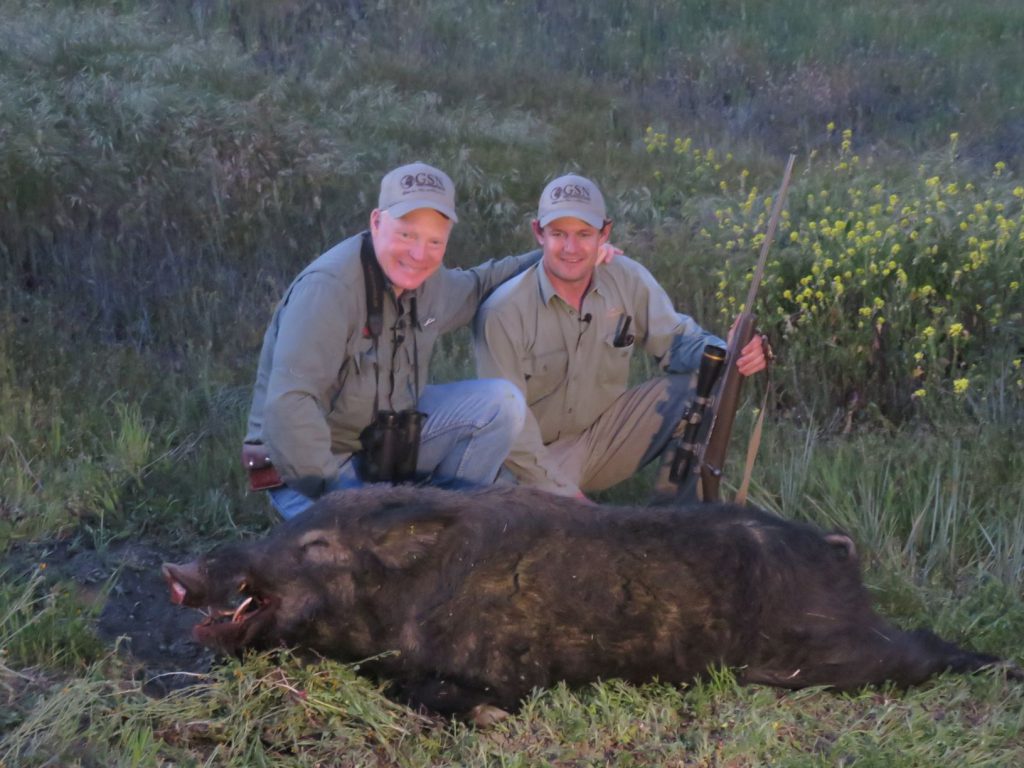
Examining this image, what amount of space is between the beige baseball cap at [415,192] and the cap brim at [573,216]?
20.4 inches

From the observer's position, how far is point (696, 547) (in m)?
4.83

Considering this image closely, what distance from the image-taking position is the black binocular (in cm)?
595

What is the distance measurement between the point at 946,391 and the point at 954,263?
1073 millimetres

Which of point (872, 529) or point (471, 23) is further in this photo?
point (471, 23)

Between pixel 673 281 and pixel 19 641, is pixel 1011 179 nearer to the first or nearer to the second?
pixel 673 281

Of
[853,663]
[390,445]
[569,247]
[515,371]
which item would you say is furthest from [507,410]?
[853,663]

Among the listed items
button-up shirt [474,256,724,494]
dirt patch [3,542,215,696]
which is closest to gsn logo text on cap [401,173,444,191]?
button-up shirt [474,256,724,494]

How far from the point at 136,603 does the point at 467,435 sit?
5.46 feet

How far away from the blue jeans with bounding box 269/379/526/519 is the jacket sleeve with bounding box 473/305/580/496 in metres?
0.13

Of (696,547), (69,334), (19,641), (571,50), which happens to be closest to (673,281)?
(69,334)

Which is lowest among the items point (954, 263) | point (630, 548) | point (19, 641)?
point (19, 641)

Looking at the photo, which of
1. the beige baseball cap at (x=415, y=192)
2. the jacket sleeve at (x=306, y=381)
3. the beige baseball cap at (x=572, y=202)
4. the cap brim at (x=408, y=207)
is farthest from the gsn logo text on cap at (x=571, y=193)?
the jacket sleeve at (x=306, y=381)

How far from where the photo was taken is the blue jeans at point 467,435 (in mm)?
5984

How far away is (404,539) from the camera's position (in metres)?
4.68
